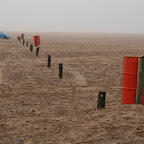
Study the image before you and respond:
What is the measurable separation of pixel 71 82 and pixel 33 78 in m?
1.68

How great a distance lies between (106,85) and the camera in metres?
10.0

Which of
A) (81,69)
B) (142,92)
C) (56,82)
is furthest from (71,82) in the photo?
(142,92)

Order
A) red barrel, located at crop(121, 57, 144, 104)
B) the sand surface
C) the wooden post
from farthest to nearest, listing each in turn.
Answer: red barrel, located at crop(121, 57, 144, 104) < the wooden post < the sand surface

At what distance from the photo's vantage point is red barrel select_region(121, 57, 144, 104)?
21.6 feet

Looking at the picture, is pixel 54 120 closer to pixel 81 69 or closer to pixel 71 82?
pixel 71 82

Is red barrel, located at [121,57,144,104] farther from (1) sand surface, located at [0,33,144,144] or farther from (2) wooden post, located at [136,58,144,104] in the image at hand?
(1) sand surface, located at [0,33,144,144]

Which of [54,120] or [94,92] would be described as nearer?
[54,120]

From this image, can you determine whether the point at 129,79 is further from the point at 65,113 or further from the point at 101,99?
the point at 65,113

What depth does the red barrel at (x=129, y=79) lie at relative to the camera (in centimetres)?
657

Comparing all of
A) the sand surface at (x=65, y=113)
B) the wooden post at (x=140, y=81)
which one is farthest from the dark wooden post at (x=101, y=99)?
the wooden post at (x=140, y=81)

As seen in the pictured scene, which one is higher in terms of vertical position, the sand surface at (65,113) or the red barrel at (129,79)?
the red barrel at (129,79)

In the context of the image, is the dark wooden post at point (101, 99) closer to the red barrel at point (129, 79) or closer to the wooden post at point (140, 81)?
the red barrel at point (129, 79)

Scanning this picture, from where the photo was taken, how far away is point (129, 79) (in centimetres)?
671

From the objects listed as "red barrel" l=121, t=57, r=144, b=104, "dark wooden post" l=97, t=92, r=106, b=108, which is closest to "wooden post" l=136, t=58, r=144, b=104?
"red barrel" l=121, t=57, r=144, b=104
